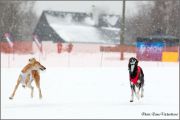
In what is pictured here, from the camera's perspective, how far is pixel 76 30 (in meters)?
80.9

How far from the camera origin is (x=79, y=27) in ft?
270

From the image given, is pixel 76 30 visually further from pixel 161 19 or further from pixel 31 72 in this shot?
pixel 31 72

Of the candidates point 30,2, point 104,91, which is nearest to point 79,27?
point 30,2

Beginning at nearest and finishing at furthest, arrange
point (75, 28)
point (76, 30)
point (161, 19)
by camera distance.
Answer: point (161, 19), point (76, 30), point (75, 28)

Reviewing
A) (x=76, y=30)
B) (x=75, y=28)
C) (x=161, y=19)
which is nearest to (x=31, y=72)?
(x=161, y=19)

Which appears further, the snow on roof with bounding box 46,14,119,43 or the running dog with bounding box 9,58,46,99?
the snow on roof with bounding box 46,14,119,43

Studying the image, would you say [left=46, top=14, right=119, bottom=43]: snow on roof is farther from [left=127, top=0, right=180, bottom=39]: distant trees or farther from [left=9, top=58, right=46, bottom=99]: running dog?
[left=9, top=58, right=46, bottom=99]: running dog

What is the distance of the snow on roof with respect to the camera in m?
78.2

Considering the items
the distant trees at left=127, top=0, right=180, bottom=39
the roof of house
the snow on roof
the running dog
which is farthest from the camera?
the roof of house

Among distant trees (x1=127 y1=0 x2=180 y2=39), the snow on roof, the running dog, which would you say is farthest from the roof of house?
the running dog

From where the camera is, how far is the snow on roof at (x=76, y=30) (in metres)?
78.2

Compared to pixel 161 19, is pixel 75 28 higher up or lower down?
lower down

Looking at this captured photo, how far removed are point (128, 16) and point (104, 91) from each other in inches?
3272

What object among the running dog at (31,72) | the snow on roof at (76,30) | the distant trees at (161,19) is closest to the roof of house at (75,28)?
the snow on roof at (76,30)
